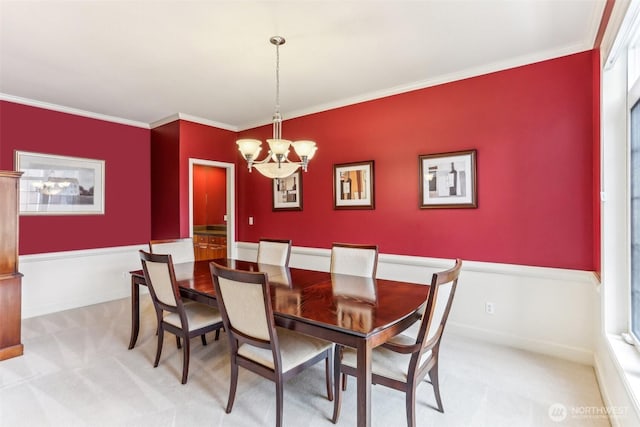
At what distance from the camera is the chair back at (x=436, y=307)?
160cm

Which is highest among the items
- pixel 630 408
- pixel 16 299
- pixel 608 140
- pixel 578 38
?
pixel 578 38

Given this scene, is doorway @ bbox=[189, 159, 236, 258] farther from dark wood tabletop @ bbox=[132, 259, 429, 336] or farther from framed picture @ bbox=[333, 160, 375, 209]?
dark wood tabletop @ bbox=[132, 259, 429, 336]

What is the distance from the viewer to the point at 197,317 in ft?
8.17

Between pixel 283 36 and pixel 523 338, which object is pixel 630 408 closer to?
pixel 523 338

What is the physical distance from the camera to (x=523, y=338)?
282 cm

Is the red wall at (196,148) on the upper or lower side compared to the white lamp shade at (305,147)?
upper

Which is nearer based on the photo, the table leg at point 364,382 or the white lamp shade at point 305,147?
the table leg at point 364,382

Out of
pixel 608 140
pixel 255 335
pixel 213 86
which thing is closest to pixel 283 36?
pixel 213 86

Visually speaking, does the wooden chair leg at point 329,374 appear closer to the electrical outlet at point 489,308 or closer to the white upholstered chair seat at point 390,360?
the white upholstered chair seat at point 390,360

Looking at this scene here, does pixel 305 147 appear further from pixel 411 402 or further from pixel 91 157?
pixel 91 157

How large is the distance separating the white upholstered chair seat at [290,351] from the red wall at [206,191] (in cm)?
468

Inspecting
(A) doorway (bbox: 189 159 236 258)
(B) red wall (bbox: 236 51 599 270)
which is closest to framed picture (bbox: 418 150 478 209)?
(B) red wall (bbox: 236 51 599 270)

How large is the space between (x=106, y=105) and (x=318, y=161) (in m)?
2.69

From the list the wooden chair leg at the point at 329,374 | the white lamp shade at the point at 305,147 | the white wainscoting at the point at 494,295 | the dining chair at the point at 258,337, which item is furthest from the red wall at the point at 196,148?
the wooden chair leg at the point at 329,374
